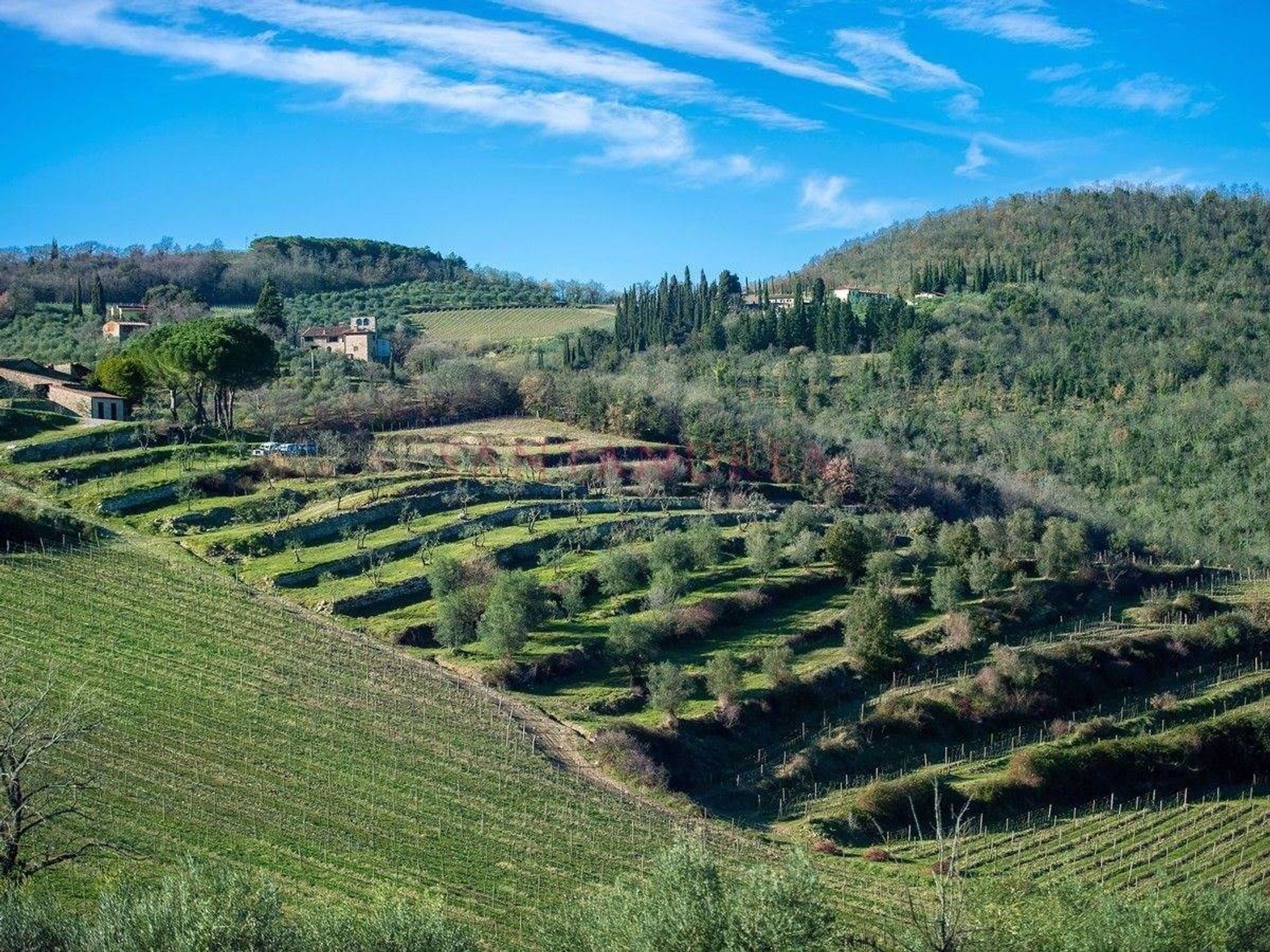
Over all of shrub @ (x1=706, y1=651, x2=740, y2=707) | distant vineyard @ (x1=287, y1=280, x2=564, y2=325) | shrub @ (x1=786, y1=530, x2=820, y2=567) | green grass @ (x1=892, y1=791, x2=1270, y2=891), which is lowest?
green grass @ (x1=892, y1=791, x2=1270, y2=891)

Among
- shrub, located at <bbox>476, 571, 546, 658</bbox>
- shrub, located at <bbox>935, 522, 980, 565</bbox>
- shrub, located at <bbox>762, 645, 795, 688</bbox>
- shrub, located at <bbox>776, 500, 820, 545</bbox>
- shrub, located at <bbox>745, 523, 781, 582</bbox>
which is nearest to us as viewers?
shrub, located at <bbox>476, 571, 546, 658</bbox>

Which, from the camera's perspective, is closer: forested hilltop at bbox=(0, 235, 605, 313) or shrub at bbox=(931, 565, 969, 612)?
shrub at bbox=(931, 565, 969, 612)

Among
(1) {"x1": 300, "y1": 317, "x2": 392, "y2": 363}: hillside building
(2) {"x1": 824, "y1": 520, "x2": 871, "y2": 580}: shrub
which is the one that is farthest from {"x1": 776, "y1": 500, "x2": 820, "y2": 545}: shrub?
(1) {"x1": 300, "y1": 317, "x2": 392, "y2": 363}: hillside building

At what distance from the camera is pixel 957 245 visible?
162m

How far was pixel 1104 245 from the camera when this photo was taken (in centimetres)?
15075

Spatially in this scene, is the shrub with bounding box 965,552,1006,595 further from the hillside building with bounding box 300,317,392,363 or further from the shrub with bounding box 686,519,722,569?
the hillside building with bounding box 300,317,392,363

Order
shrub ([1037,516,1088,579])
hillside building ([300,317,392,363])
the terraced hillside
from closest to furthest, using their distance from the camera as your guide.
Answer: the terraced hillside
shrub ([1037,516,1088,579])
hillside building ([300,317,392,363])

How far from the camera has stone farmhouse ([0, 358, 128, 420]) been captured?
233ft

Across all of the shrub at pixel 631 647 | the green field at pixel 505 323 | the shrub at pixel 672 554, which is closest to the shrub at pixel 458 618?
the shrub at pixel 631 647

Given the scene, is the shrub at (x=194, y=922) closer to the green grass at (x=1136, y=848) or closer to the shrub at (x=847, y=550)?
the green grass at (x=1136, y=848)

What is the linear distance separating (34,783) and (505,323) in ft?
342

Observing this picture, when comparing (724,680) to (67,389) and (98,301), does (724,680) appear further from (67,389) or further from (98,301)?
(98,301)

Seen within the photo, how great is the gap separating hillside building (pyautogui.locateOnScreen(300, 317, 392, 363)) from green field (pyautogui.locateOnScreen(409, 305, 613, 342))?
539 inches

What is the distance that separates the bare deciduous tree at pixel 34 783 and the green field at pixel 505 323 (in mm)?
84291
